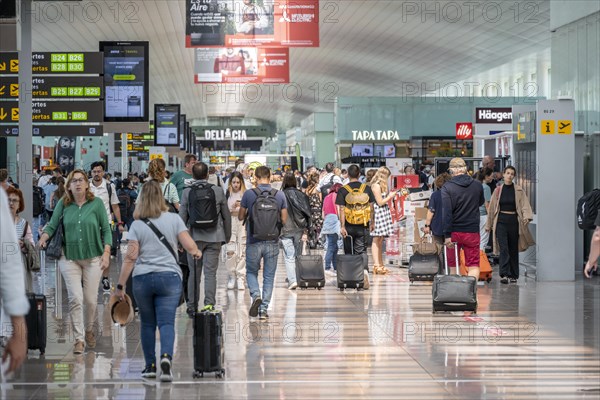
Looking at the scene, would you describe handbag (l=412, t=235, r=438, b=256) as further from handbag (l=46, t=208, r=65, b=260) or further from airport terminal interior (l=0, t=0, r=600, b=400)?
handbag (l=46, t=208, r=65, b=260)

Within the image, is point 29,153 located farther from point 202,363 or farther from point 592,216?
point 592,216

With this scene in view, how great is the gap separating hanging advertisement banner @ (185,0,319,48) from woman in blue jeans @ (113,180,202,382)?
606 inches

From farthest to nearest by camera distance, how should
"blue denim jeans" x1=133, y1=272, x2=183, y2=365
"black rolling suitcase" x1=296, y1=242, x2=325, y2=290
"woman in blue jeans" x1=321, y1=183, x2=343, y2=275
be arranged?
"woman in blue jeans" x1=321, y1=183, x2=343, y2=275, "black rolling suitcase" x1=296, y1=242, x2=325, y2=290, "blue denim jeans" x1=133, y1=272, x2=183, y2=365

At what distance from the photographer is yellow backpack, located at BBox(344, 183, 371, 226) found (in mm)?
15312

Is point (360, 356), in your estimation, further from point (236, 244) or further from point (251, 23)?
point (251, 23)

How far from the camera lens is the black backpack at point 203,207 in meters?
11.7

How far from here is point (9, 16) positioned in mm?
11594

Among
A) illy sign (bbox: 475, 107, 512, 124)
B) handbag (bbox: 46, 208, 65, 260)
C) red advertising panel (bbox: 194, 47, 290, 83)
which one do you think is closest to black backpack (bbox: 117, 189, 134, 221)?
red advertising panel (bbox: 194, 47, 290, 83)

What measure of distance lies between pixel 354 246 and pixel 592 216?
13.1 ft

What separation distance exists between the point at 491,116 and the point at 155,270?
23.4 metres

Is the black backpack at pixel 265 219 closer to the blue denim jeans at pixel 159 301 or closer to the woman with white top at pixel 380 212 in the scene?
the blue denim jeans at pixel 159 301

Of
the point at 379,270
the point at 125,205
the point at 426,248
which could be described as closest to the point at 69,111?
the point at 125,205

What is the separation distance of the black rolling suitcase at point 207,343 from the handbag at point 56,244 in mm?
1849

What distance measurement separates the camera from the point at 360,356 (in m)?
9.75
